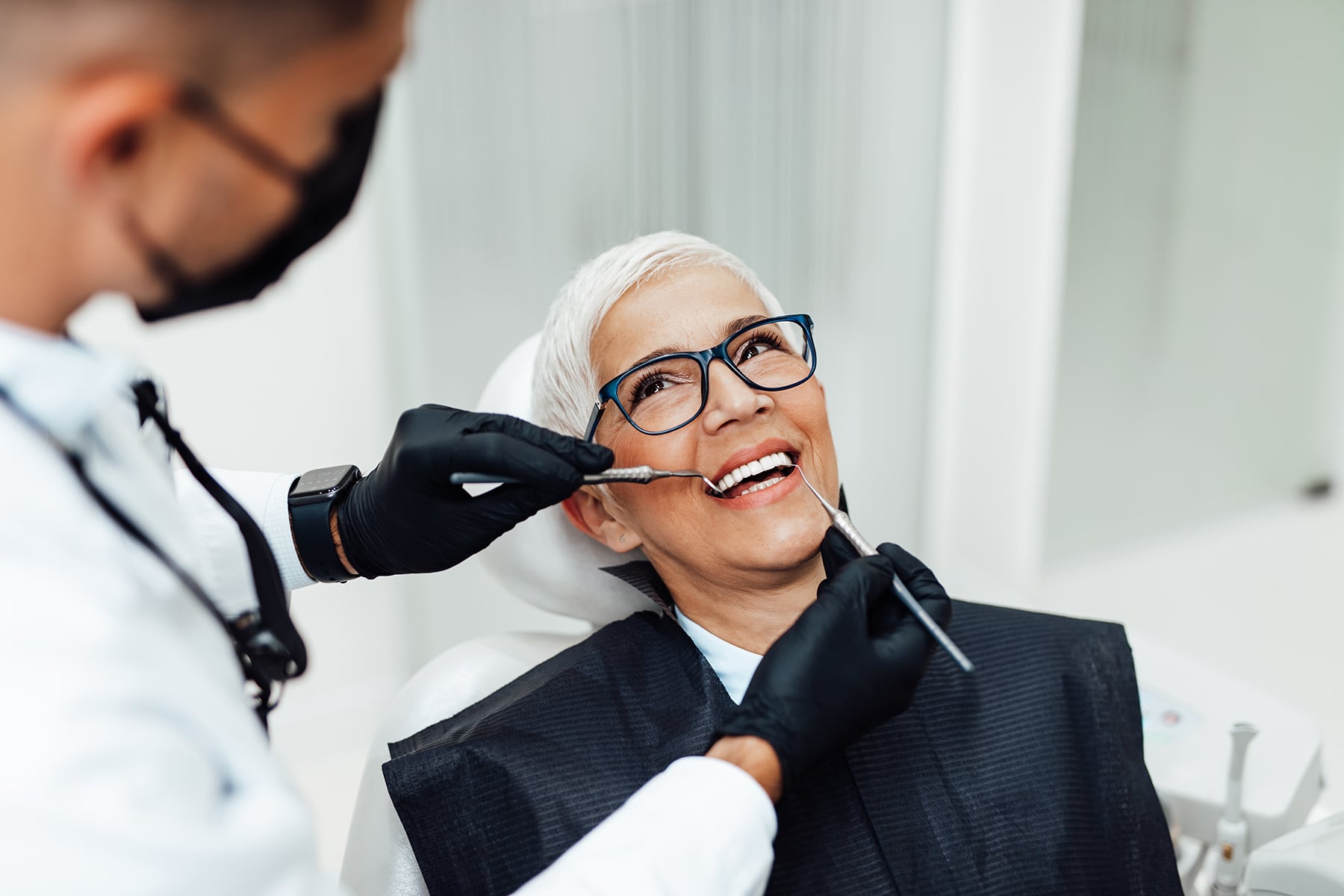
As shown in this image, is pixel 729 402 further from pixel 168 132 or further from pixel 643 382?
pixel 168 132

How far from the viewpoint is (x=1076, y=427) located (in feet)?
9.87

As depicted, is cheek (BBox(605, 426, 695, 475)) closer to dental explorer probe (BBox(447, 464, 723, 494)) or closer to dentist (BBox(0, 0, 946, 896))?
dental explorer probe (BBox(447, 464, 723, 494))

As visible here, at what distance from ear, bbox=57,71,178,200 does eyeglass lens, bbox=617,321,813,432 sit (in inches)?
28.0

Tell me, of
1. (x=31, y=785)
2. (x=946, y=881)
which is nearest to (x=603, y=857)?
(x=31, y=785)

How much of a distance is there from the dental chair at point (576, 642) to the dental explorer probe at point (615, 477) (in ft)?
0.67

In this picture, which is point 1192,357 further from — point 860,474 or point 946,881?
point 946,881

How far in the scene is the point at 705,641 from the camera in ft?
4.43

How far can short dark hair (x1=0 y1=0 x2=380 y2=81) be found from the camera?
57 centimetres

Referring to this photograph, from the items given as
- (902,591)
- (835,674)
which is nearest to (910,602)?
(902,591)

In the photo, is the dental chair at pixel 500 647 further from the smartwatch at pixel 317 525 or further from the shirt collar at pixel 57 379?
the shirt collar at pixel 57 379

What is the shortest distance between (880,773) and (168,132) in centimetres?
97

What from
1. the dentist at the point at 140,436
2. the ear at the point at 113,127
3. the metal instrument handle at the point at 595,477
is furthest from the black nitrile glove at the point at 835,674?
the ear at the point at 113,127

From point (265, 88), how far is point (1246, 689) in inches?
66.9

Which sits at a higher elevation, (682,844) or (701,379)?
(701,379)
